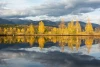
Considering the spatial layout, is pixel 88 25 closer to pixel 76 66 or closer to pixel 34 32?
pixel 34 32

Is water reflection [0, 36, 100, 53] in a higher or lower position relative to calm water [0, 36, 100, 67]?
lower

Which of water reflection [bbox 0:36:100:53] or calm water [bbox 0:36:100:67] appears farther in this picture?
water reflection [bbox 0:36:100:53]

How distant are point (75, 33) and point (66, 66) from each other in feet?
433

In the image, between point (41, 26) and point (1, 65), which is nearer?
point (1, 65)

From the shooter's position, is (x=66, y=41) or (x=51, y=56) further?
(x=66, y=41)

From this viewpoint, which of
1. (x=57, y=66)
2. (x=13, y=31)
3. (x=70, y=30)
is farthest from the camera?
(x=13, y=31)

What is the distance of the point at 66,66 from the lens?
2703 cm

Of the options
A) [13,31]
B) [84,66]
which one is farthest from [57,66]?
[13,31]

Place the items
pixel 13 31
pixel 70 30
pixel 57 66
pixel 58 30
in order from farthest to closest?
1. pixel 13 31
2. pixel 58 30
3. pixel 70 30
4. pixel 57 66

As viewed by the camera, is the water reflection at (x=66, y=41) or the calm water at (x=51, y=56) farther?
the water reflection at (x=66, y=41)

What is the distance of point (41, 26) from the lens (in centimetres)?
16612

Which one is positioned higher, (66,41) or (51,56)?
(51,56)

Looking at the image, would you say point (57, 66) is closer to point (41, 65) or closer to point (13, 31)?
point (41, 65)

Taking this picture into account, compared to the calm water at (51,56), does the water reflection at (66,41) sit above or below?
below
